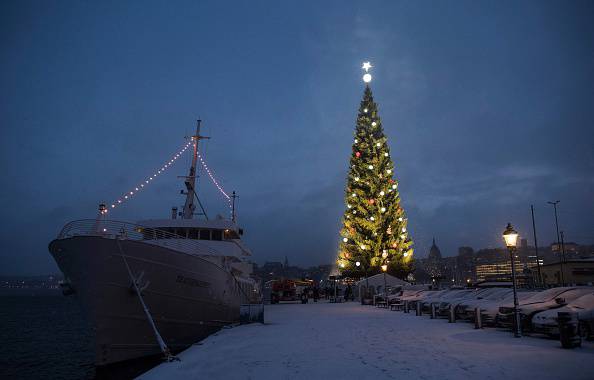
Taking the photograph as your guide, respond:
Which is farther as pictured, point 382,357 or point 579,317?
point 579,317

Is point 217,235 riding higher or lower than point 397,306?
higher

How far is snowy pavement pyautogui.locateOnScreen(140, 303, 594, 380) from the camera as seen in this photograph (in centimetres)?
665

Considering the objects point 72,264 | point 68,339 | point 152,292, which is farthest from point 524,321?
point 68,339

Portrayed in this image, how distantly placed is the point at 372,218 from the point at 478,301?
23.1 metres

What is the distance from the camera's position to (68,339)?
30.0 metres

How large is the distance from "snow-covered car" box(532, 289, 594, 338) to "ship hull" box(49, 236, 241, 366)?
1056 cm

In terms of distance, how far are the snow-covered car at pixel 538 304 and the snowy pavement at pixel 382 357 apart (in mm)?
590

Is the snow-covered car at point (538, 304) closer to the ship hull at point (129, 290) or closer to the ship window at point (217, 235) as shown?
the ship hull at point (129, 290)

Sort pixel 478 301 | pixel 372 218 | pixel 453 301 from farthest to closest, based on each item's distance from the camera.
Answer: pixel 372 218 < pixel 453 301 < pixel 478 301

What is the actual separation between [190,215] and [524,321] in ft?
52.7

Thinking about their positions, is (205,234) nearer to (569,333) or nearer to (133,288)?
(133,288)

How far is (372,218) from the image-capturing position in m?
38.1

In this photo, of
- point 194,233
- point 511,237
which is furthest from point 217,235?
point 511,237

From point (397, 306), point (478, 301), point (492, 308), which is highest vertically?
point (478, 301)
